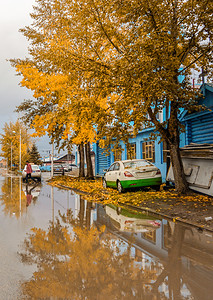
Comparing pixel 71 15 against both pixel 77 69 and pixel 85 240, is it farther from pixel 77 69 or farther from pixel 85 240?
pixel 85 240

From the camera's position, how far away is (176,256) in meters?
4.99

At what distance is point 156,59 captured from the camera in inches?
393

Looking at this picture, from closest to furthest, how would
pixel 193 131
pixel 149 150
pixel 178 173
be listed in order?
pixel 178 173
pixel 193 131
pixel 149 150

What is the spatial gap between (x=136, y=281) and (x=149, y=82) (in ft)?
22.9

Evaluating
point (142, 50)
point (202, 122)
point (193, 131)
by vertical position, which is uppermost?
point (142, 50)

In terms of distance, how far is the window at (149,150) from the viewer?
2259 cm

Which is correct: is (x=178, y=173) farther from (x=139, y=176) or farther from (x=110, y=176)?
(x=110, y=176)

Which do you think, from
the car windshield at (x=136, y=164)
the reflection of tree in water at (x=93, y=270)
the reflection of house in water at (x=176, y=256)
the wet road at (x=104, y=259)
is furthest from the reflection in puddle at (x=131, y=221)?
the car windshield at (x=136, y=164)

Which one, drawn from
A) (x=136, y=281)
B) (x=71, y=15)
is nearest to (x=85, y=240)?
(x=136, y=281)

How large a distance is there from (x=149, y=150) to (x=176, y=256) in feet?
60.4

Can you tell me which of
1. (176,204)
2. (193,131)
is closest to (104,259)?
(176,204)

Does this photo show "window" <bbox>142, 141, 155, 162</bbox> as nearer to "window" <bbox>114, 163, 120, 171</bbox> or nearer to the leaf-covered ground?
"window" <bbox>114, 163, 120, 171</bbox>

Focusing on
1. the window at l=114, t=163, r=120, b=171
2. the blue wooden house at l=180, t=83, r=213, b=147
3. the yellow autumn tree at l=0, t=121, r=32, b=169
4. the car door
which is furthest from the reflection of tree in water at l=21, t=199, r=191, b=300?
the yellow autumn tree at l=0, t=121, r=32, b=169

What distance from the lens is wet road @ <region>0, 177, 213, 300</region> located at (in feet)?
11.9
